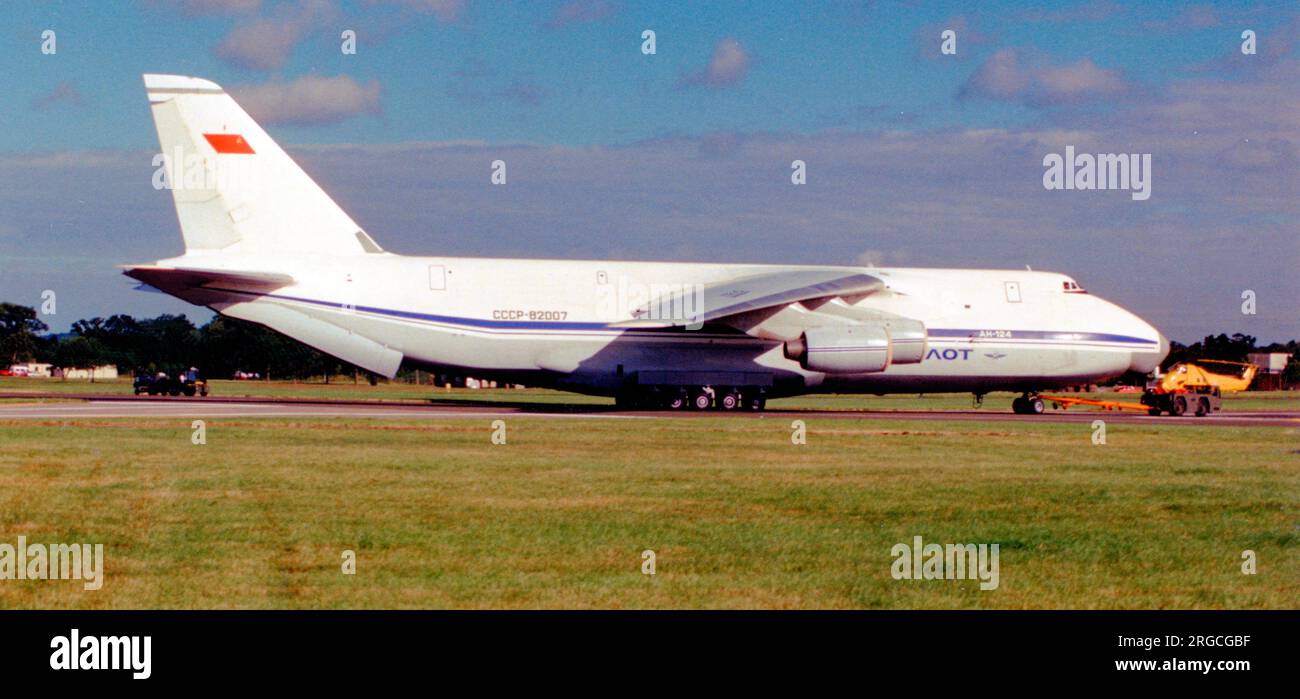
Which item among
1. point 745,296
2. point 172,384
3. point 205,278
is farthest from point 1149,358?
point 172,384

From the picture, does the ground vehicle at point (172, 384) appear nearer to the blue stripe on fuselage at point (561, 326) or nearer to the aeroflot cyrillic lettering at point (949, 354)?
the blue stripe on fuselage at point (561, 326)

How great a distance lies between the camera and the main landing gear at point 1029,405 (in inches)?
1513

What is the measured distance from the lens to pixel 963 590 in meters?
10.1

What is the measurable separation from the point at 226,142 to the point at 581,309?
9.98m

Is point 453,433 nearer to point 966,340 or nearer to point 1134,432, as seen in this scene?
point 1134,432

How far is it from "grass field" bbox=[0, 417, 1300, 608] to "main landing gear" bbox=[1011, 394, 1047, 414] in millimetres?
15128

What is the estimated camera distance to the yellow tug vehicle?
38.2 m

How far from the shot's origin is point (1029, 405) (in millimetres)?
38531

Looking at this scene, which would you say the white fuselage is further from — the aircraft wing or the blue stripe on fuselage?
the aircraft wing

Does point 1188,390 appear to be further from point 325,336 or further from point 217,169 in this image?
point 217,169

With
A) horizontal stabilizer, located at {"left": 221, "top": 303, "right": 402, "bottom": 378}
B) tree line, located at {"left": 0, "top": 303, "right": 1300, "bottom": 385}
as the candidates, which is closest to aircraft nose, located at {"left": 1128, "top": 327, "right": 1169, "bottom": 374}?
horizontal stabilizer, located at {"left": 221, "top": 303, "right": 402, "bottom": 378}

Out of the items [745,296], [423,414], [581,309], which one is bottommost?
[423,414]

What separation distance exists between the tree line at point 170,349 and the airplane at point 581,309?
208 ft
